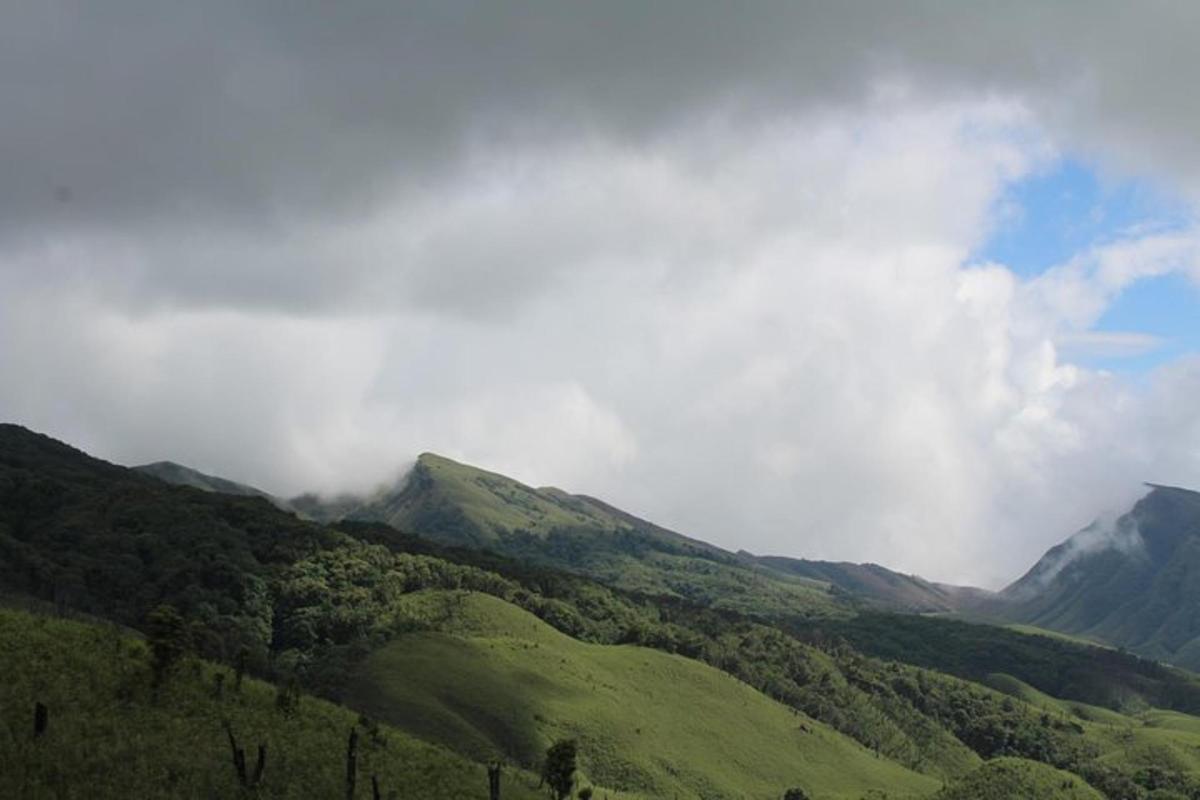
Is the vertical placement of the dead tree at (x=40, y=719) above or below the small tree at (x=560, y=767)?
above

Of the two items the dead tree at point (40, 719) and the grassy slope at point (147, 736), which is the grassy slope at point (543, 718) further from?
the dead tree at point (40, 719)

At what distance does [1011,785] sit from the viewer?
184500mm

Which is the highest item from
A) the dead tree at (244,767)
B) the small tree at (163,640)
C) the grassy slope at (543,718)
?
the small tree at (163,640)

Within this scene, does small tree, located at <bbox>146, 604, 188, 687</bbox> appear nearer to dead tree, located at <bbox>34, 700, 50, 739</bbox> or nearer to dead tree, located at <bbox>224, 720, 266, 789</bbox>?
dead tree, located at <bbox>224, 720, 266, 789</bbox>

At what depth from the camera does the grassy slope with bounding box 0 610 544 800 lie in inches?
2183

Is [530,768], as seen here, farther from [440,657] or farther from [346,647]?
[346,647]

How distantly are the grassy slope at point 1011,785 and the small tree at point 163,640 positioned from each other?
15592 centimetres

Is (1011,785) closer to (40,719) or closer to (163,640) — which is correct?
(163,640)

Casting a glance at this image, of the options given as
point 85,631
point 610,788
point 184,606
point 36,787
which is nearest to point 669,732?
point 610,788

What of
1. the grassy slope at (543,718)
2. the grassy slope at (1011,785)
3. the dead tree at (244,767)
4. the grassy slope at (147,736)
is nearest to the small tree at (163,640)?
the grassy slope at (147,736)

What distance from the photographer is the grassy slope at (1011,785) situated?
594 ft

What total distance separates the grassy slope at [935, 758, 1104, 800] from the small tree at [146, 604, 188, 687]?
155920mm

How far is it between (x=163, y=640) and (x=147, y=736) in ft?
28.8

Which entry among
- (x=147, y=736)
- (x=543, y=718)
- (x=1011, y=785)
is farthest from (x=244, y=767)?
(x=1011, y=785)
